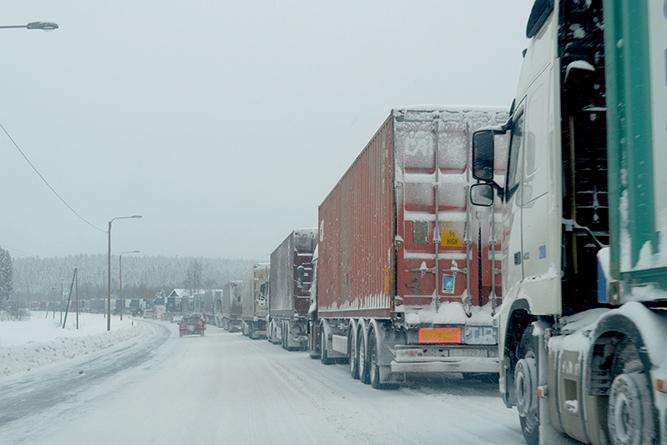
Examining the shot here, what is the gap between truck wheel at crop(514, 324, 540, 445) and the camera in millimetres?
6910

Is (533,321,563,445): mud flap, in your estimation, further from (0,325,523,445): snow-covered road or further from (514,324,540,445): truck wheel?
(0,325,523,445): snow-covered road

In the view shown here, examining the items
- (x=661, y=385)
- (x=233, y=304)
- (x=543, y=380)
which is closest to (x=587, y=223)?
(x=543, y=380)

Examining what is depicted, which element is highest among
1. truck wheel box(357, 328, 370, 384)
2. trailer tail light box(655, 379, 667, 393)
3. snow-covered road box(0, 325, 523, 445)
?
trailer tail light box(655, 379, 667, 393)

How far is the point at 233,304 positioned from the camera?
56.4 m

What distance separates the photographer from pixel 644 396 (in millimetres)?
4566

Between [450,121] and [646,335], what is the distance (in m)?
8.66

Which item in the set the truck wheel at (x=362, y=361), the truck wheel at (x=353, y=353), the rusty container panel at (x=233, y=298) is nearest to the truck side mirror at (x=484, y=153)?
the truck wheel at (x=362, y=361)

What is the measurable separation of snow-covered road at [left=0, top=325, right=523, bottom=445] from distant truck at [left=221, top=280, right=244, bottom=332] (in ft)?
113

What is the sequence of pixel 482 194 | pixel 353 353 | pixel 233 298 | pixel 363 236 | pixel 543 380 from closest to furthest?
pixel 543 380, pixel 482 194, pixel 363 236, pixel 353 353, pixel 233 298

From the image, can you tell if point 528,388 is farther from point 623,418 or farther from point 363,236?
point 363,236

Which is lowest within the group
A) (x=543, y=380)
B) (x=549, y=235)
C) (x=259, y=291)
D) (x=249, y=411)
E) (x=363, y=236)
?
(x=249, y=411)

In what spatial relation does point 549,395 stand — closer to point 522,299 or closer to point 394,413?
point 522,299

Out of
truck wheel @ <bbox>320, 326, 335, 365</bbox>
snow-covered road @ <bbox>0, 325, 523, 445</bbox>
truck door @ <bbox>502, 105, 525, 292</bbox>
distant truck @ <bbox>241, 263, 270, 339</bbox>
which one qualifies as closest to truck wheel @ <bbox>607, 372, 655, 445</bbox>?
truck door @ <bbox>502, 105, 525, 292</bbox>

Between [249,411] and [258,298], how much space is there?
31134 millimetres
